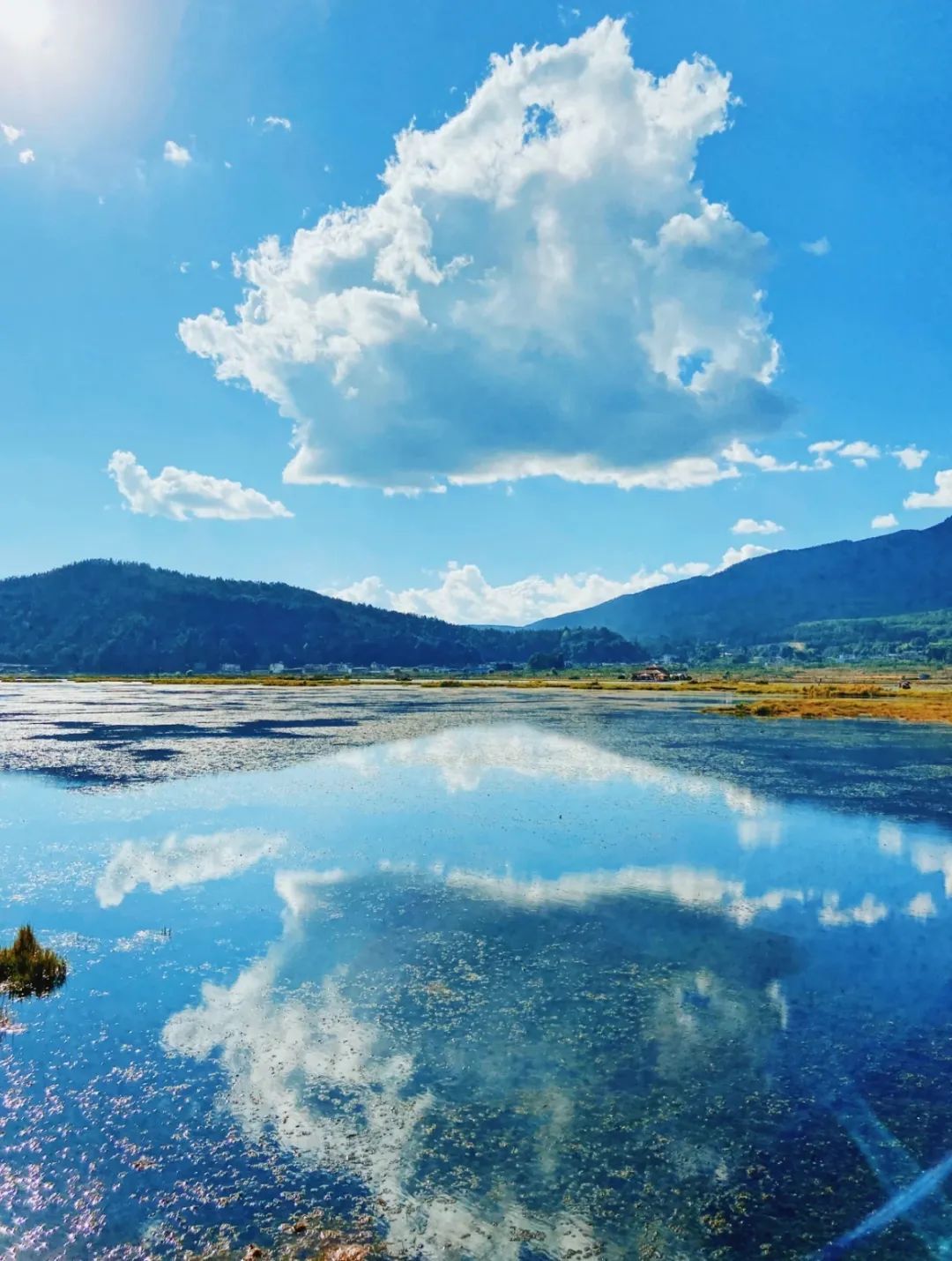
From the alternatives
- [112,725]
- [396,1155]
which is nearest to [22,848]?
[396,1155]

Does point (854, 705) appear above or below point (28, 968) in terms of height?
below

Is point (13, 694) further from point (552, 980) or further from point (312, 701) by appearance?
point (552, 980)

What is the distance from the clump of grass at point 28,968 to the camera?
1727 cm

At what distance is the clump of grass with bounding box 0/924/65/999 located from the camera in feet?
56.6

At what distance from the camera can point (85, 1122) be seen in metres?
12.1

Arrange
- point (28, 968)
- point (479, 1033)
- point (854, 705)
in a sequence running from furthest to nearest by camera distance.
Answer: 1. point (854, 705)
2. point (28, 968)
3. point (479, 1033)

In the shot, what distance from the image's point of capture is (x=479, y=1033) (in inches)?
596

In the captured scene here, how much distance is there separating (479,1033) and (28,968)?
379 inches

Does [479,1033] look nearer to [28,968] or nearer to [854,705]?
[28,968]

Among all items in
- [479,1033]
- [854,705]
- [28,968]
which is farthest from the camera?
[854,705]

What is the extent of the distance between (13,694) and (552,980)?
161 meters

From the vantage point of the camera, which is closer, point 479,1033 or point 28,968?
point 479,1033

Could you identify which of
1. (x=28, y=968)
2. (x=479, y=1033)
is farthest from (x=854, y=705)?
(x=28, y=968)

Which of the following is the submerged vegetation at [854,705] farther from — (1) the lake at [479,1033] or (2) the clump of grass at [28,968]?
(2) the clump of grass at [28,968]
